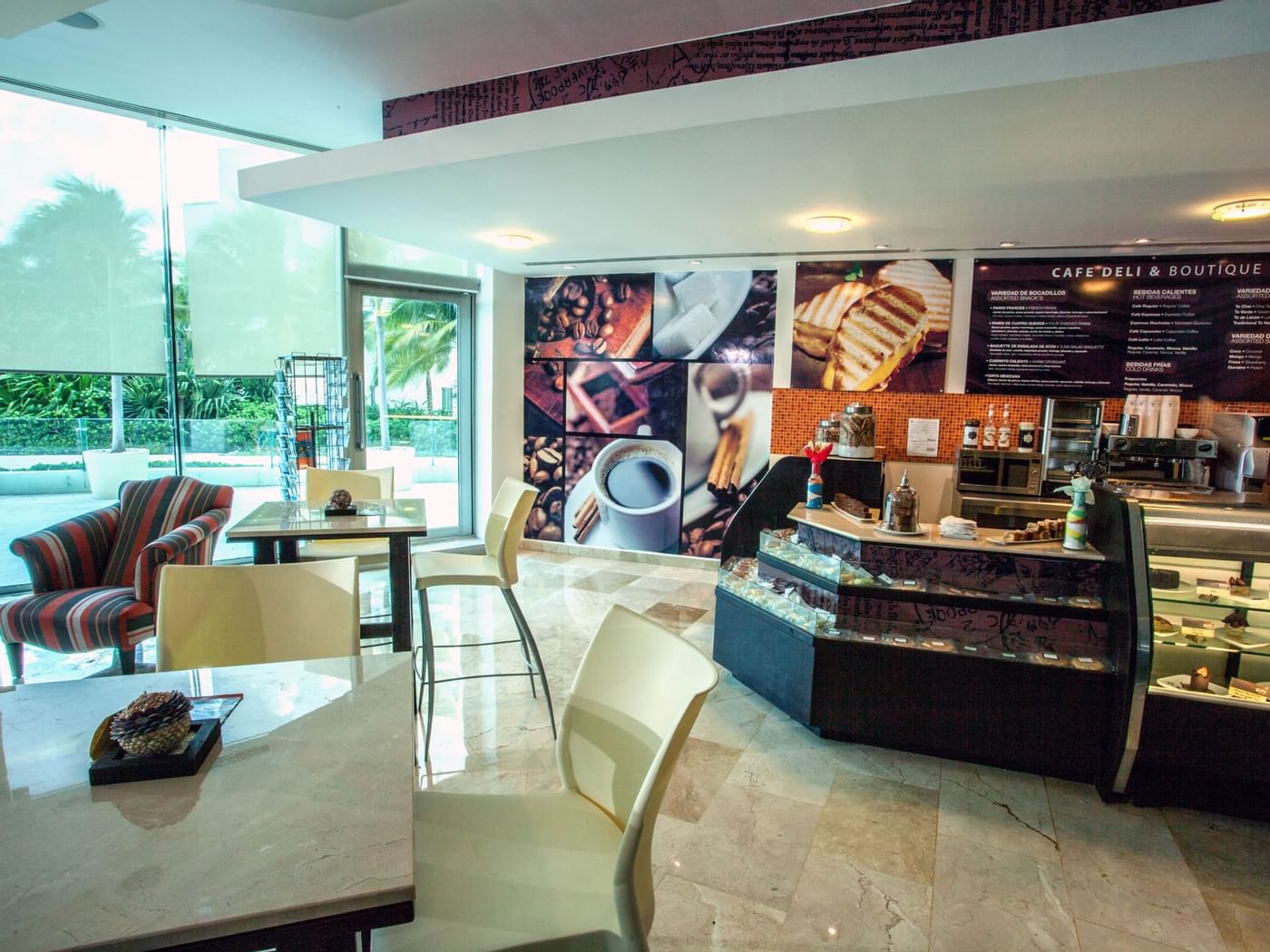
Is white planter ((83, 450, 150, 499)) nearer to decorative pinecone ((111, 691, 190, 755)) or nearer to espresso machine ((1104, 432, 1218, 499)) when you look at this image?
decorative pinecone ((111, 691, 190, 755))

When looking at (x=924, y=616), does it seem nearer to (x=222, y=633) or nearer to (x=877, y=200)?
(x=877, y=200)

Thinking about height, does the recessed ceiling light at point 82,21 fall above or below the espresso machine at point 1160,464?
above

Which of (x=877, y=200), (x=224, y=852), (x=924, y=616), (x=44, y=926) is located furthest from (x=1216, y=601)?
(x=44, y=926)

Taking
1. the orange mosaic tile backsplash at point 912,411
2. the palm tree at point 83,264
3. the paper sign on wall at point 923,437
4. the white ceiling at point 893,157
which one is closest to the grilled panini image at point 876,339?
the orange mosaic tile backsplash at point 912,411

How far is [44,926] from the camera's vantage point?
0.83 meters

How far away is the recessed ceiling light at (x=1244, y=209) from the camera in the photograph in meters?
3.16

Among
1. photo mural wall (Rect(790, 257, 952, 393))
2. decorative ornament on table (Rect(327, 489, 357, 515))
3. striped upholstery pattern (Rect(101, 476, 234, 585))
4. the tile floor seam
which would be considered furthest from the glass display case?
striped upholstery pattern (Rect(101, 476, 234, 585))

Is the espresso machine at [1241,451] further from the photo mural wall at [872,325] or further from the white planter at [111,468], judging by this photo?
the white planter at [111,468]

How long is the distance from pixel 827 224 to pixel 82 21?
367 cm

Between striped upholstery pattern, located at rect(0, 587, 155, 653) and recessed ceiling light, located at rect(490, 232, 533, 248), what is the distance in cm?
296

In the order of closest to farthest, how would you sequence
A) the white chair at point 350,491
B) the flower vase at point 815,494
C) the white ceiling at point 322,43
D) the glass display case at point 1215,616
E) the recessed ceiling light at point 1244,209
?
the glass display case at point 1215,616
the white ceiling at point 322,43
the recessed ceiling light at point 1244,209
the flower vase at point 815,494
the white chair at point 350,491

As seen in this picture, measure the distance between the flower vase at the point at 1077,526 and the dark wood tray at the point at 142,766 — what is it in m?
2.98

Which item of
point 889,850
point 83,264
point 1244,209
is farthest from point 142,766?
point 1244,209

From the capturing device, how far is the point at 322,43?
3002mm
